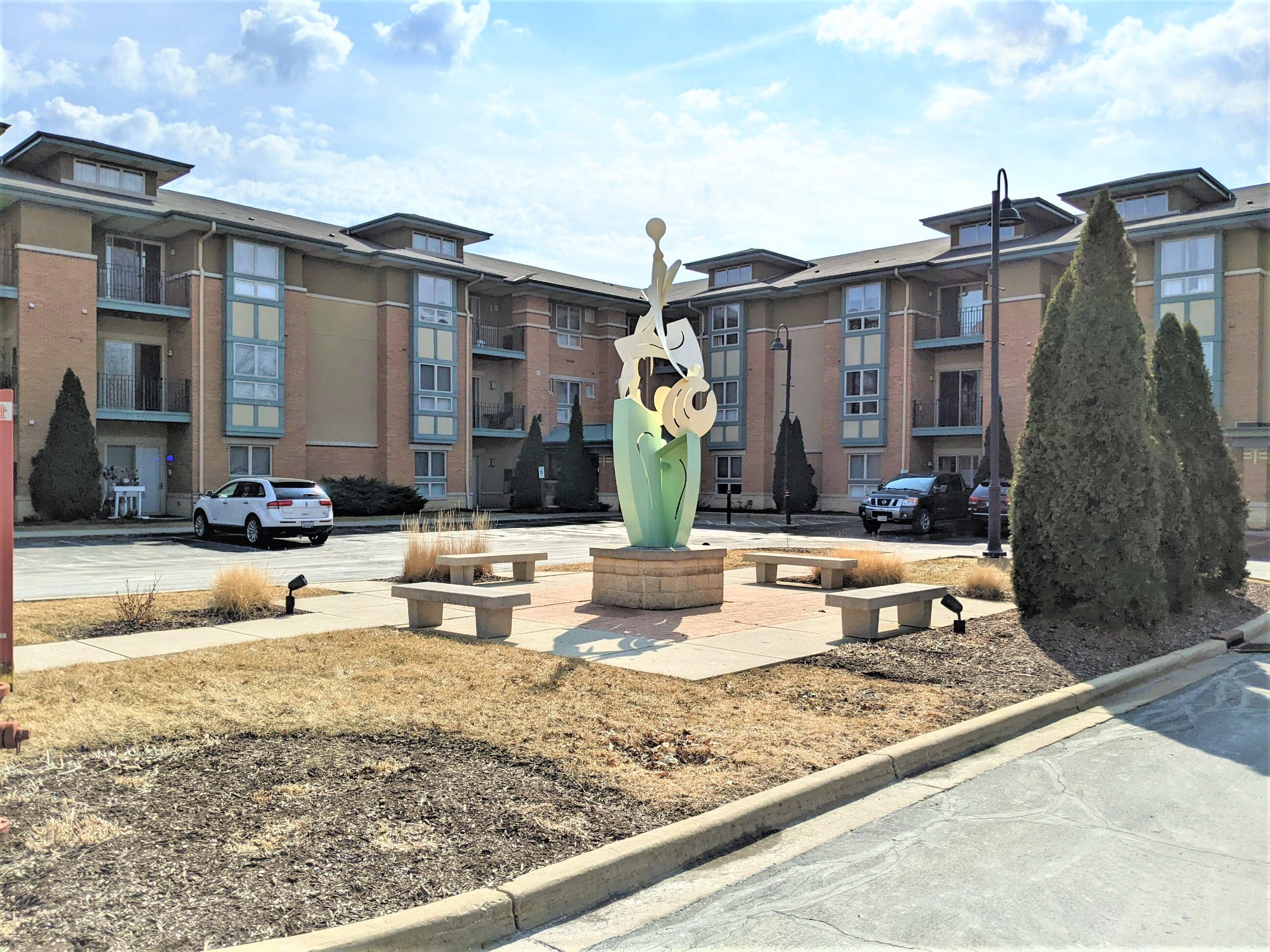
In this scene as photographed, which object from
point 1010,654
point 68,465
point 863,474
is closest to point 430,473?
point 68,465

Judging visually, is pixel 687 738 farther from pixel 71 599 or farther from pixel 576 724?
pixel 71 599

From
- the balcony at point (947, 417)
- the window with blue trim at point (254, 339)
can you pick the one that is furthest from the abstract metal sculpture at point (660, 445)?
the balcony at point (947, 417)

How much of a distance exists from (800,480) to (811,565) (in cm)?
2991

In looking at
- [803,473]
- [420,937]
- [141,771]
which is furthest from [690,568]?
[803,473]

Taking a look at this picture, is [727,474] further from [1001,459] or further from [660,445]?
[660,445]

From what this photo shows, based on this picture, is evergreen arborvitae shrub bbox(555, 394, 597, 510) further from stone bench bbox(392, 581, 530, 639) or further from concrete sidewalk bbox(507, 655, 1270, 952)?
concrete sidewalk bbox(507, 655, 1270, 952)

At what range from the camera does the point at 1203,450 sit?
1321 centimetres

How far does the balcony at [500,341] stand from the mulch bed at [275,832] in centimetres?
3957

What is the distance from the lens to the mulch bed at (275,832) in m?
3.68

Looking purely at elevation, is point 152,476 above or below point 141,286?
below

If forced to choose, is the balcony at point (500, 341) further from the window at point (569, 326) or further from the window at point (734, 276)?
the window at point (734, 276)

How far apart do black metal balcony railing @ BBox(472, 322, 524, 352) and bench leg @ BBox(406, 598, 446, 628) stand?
118ft

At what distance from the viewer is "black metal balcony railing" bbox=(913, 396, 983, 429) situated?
134 ft

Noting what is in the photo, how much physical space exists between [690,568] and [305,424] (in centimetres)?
2821
